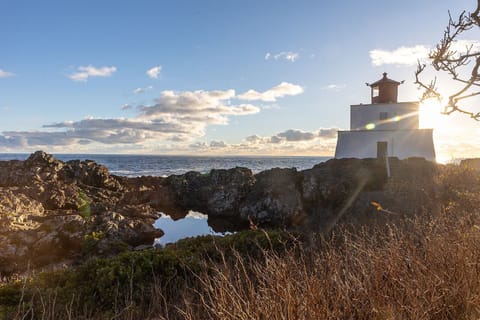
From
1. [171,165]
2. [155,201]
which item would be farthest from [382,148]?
[171,165]

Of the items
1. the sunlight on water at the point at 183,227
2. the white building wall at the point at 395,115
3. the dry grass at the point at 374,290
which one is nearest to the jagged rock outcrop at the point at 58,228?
the sunlight on water at the point at 183,227

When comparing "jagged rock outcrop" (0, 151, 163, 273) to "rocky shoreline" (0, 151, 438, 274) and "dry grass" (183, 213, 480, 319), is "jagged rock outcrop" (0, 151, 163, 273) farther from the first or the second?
"dry grass" (183, 213, 480, 319)

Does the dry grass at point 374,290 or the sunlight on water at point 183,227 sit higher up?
the dry grass at point 374,290

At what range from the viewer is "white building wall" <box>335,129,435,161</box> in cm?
2480

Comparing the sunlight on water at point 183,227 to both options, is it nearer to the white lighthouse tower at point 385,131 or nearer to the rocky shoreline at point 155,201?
the rocky shoreline at point 155,201

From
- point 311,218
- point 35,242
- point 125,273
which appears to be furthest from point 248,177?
point 125,273

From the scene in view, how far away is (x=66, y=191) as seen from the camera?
16391 mm

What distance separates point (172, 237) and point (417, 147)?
69.5 feet

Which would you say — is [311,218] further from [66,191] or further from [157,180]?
[157,180]

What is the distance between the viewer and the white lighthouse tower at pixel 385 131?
81.9 feet

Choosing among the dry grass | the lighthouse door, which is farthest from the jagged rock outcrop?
the lighthouse door

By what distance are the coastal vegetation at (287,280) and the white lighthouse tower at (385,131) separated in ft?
44.5

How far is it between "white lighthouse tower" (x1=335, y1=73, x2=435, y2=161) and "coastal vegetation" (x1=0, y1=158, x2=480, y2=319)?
13.6m

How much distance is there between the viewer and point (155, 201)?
20609 millimetres
